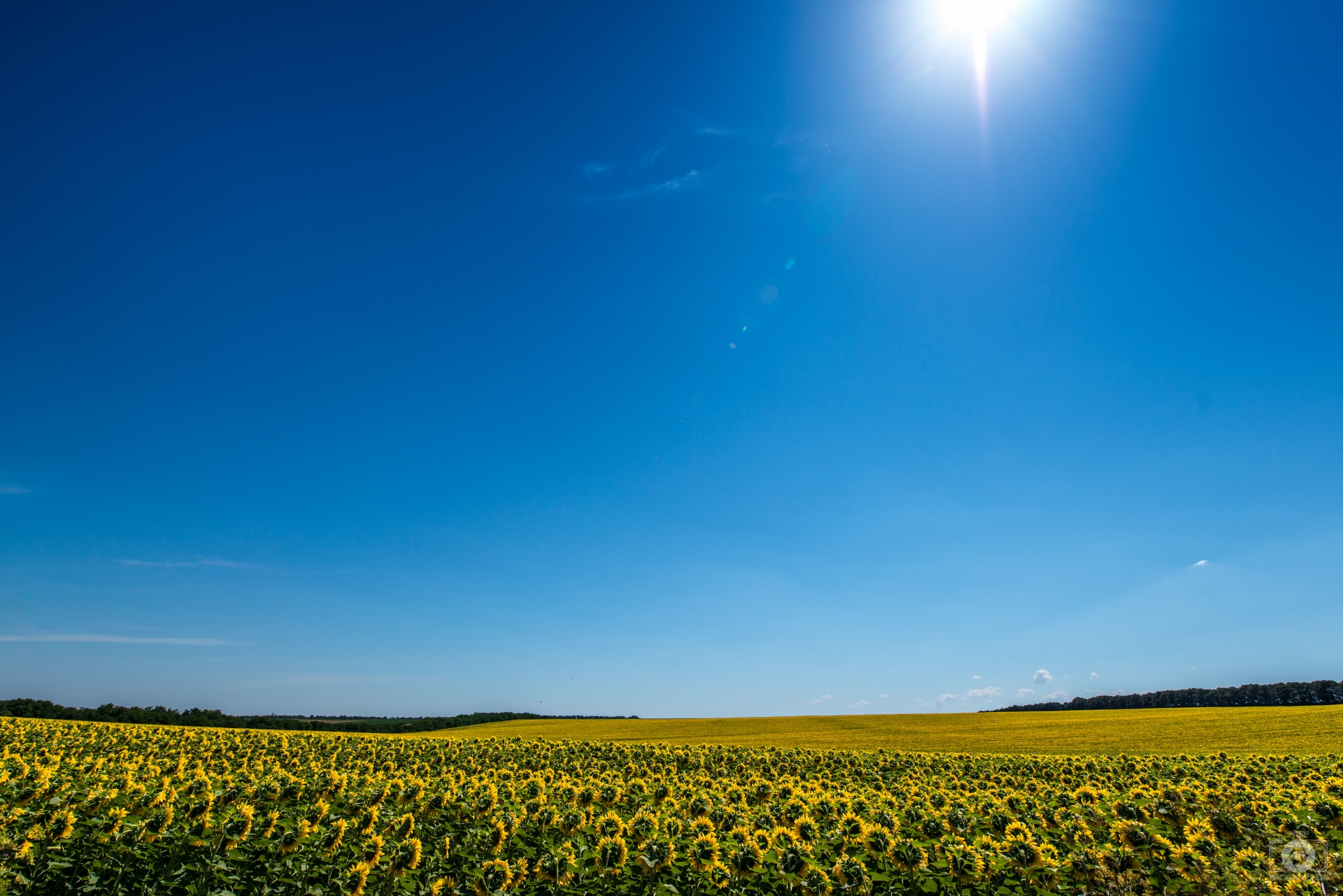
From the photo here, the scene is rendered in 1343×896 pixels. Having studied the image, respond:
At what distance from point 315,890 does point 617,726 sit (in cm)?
5184

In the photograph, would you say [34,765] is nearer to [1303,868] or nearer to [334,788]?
[334,788]

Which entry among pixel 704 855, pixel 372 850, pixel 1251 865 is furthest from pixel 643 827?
pixel 1251 865

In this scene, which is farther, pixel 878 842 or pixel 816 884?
pixel 878 842

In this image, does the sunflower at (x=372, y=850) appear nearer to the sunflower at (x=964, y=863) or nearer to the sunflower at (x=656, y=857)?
the sunflower at (x=656, y=857)

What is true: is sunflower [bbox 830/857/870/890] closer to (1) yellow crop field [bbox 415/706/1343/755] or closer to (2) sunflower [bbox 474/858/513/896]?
(2) sunflower [bbox 474/858/513/896]

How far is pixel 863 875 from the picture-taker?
7480mm

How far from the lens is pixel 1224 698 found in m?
70.6

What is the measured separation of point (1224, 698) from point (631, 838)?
9121 centimetres

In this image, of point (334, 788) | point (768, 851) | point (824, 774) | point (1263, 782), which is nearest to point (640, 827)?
point (768, 851)

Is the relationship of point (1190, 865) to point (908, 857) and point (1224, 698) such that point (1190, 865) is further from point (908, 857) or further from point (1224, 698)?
point (1224, 698)

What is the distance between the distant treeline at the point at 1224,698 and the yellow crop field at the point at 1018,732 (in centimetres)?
1570

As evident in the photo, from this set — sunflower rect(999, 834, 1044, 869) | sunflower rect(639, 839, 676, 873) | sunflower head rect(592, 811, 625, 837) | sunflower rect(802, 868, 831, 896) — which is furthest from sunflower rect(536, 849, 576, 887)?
sunflower rect(999, 834, 1044, 869)

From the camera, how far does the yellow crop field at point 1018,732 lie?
33.5 metres

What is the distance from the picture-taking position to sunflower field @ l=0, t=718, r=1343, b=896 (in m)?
6.84
